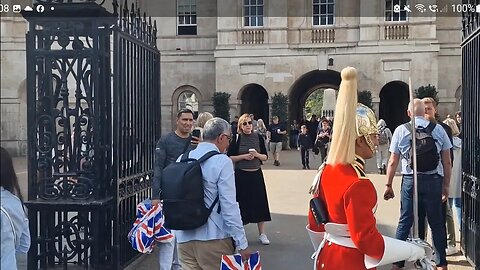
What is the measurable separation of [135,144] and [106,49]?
1.39 metres

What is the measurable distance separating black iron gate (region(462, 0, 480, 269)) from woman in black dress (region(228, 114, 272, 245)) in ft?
8.44

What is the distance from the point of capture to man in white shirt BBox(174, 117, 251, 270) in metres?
4.26

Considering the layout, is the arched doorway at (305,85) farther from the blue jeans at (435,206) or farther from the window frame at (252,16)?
the blue jeans at (435,206)

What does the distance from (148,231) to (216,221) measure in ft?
6.37

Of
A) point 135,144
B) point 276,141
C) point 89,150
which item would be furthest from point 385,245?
point 276,141

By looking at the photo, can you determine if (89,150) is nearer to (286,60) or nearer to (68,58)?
(68,58)

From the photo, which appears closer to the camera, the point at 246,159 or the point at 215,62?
the point at 246,159

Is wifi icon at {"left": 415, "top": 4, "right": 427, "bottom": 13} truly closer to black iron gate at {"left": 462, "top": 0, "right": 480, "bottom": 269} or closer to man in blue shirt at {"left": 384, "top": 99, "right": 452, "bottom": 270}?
black iron gate at {"left": 462, "top": 0, "right": 480, "bottom": 269}

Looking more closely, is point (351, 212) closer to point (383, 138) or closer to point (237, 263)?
point (237, 263)

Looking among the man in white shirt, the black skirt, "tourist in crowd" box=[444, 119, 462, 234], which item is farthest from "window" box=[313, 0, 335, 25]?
the man in white shirt

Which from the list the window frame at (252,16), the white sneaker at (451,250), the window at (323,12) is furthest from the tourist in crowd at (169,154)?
the window at (323,12)

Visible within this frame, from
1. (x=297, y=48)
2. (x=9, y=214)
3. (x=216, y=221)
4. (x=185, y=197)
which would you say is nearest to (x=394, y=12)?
(x=297, y=48)

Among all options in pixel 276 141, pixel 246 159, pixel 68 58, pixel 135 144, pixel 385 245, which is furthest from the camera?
pixel 276 141

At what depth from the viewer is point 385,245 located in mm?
3369
